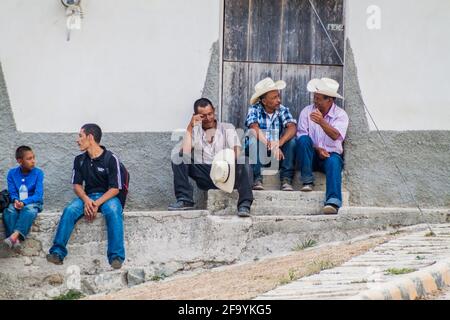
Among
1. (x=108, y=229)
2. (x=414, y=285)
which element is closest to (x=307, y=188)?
(x=108, y=229)

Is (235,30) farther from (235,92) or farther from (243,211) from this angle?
(243,211)

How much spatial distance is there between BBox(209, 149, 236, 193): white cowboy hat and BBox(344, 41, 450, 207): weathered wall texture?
1471 mm

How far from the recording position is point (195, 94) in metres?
12.3

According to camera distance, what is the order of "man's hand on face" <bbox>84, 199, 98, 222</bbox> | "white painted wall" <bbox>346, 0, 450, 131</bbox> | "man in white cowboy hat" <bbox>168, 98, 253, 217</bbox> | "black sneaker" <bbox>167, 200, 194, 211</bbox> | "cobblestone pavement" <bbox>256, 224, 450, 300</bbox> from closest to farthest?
1. "cobblestone pavement" <bbox>256, 224, 450, 300</bbox>
2. "man's hand on face" <bbox>84, 199, 98, 222</bbox>
3. "man in white cowboy hat" <bbox>168, 98, 253, 217</bbox>
4. "black sneaker" <bbox>167, 200, 194, 211</bbox>
5. "white painted wall" <bbox>346, 0, 450, 131</bbox>

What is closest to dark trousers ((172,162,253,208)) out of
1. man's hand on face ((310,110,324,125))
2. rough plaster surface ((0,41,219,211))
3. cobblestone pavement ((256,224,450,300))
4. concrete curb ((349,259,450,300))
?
rough plaster surface ((0,41,219,211))

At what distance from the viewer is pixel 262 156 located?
12.1 m

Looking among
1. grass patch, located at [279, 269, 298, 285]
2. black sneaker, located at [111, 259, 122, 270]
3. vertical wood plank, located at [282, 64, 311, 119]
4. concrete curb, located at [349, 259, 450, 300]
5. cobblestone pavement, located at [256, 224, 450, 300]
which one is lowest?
black sneaker, located at [111, 259, 122, 270]

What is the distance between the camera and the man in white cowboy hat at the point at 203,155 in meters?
11.6

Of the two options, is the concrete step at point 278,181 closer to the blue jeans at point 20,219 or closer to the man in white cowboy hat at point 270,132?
the man in white cowboy hat at point 270,132

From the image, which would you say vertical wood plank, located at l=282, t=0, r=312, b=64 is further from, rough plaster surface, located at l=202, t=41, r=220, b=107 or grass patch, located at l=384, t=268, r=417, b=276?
grass patch, located at l=384, t=268, r=417, b=276

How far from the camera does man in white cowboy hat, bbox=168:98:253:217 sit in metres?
11.6

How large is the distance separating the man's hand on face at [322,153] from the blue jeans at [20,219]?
111 inches

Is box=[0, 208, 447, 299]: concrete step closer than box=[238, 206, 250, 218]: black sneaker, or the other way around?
box=[0, 208, 447, 299]: concrete step

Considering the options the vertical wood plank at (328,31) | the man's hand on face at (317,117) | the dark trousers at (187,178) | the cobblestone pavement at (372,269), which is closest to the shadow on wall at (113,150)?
the dark trousers at (187,178)
